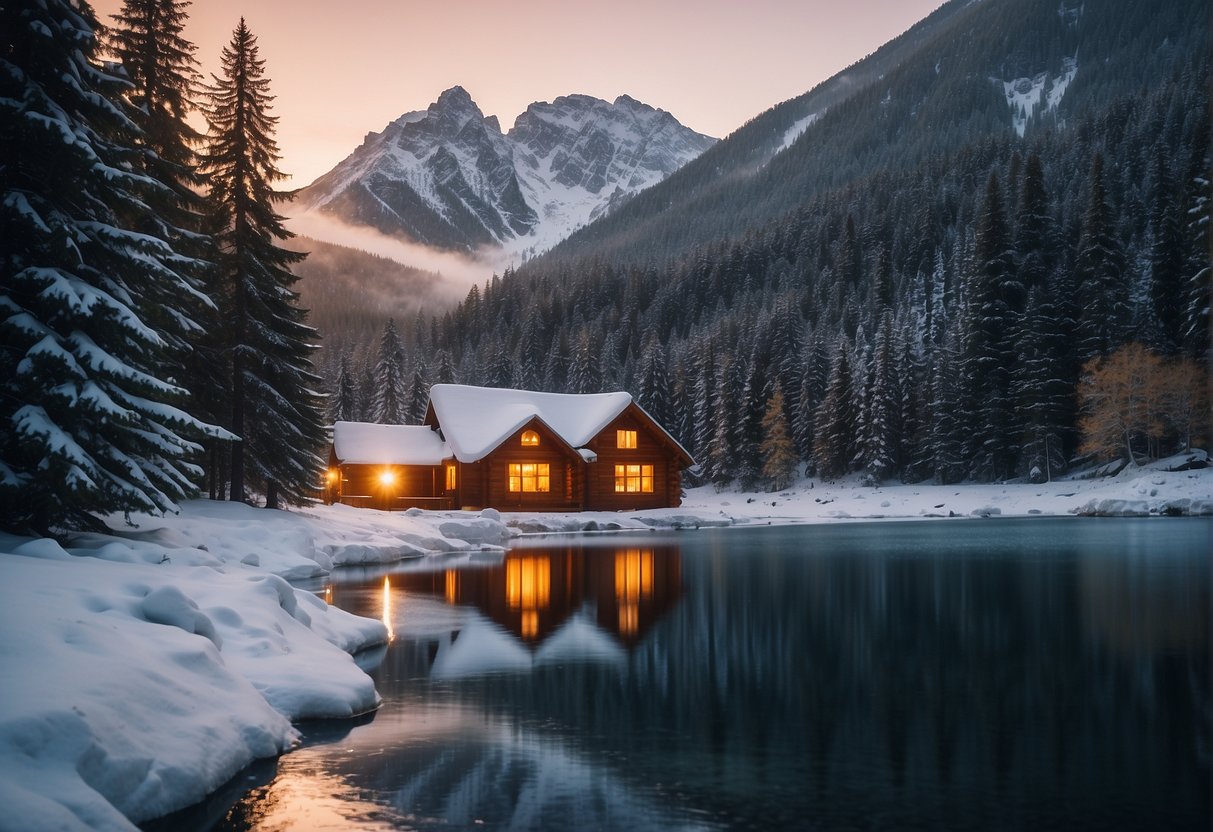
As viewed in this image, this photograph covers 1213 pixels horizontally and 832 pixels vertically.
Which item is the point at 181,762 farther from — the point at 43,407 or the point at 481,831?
the point at 43,407

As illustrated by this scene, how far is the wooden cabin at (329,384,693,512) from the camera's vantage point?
4934 cm

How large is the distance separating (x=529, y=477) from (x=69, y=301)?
122 feet

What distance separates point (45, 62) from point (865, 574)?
20816 millimetres

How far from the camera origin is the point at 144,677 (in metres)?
7.84

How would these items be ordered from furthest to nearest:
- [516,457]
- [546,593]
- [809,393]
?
[809,393]
[516,457]
[546,593]

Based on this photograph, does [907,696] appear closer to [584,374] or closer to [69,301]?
[69,301]

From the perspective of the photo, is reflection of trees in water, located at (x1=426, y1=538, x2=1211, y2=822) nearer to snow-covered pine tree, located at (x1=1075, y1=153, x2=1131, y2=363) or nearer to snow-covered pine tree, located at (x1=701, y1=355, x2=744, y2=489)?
snow-covered pine tree, located at (x1=1075, y1=153, x2=1131, y2=363)

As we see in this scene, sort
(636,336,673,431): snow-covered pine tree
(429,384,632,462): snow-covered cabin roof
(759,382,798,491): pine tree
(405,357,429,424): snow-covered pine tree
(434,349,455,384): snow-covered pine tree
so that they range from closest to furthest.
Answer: (429,384,632,462): snow-covered cabin roof, (759,382,798,491): pine tree, (636,336,673,431): snow-covered pine tree, (405,357,429,424): snow-covered pine tree, (434,349,455,384): snow-covered pine tree

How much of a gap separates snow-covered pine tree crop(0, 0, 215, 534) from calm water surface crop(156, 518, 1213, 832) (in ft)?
17.2

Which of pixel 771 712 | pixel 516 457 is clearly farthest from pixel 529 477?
pixel 771 712

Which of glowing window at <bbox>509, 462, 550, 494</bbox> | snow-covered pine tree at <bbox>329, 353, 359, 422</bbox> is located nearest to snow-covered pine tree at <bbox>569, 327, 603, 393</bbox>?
snow-covered pine tree at <bbox>329, 353, 359, 422</bbox>

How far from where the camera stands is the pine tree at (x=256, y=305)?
2862 centimetres

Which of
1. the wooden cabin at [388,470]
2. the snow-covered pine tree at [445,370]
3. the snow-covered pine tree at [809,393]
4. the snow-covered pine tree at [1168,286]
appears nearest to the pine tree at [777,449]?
the snow-covered pine tree at [809,393]

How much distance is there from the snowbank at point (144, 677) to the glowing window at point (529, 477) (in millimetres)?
34669
